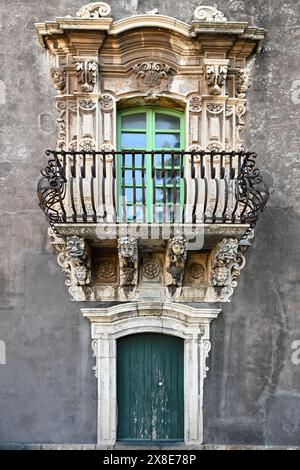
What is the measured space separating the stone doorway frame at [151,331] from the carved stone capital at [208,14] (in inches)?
156

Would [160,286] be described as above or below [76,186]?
below

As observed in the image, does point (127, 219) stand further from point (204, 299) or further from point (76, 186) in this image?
point (204, 299)

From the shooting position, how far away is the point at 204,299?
427 inches

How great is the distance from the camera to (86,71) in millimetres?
10773

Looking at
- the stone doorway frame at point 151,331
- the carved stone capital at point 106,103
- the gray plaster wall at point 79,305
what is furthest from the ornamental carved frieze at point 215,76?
the stone doorway frame at point 151,331

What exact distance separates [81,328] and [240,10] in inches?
196

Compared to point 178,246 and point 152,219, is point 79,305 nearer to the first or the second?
point 152,219

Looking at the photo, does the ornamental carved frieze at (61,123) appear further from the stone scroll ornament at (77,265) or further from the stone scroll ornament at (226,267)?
the stone scroll ornament at (226,267)

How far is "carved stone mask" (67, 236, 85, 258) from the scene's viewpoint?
33.3 ft

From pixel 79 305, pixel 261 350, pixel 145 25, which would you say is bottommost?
pixel 261 350

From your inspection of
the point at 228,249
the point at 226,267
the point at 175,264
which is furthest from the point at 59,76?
the point at 226,267

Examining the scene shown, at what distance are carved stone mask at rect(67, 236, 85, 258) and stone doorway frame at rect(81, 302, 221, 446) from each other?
0.95 meters

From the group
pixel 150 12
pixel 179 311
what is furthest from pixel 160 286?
pixel 150 12

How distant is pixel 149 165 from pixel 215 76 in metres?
1.51
